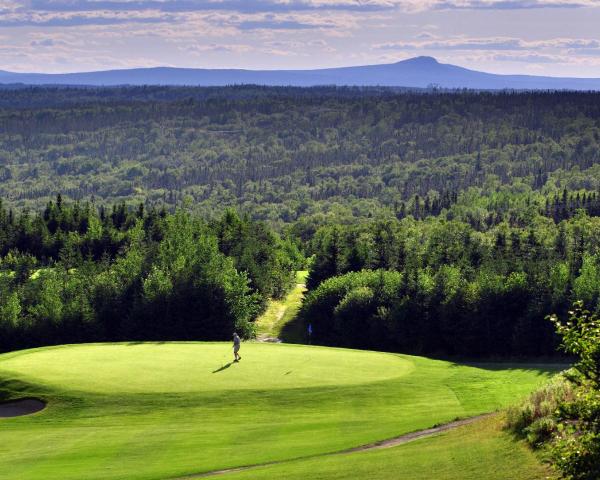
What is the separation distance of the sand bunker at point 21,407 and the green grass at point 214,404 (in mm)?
599

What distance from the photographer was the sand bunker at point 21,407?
52188 millimetres

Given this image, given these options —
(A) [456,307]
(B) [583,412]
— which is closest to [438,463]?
(B) [583,412]

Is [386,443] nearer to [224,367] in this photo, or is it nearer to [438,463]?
[438,463]

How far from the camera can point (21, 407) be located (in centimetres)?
5303

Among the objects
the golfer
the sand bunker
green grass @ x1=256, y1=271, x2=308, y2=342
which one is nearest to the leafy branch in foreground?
the golfer

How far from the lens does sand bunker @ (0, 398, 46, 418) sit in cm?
5219

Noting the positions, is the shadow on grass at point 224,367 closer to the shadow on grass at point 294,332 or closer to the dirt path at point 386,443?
the dirt path at point 386,443

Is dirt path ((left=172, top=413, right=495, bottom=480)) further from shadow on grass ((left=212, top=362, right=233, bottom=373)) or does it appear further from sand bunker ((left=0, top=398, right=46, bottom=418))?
sand bunker ((left=0, top=398, right=46, bottom=418))

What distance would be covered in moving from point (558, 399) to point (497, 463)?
5.10 meters

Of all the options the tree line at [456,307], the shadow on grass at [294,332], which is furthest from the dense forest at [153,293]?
the tree line at [456,307]

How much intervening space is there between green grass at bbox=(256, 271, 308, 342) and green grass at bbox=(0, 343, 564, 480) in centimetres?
4377

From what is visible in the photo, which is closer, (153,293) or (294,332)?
(153,293)

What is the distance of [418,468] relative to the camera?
3594 centimetres

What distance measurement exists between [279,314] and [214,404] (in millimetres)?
66719
